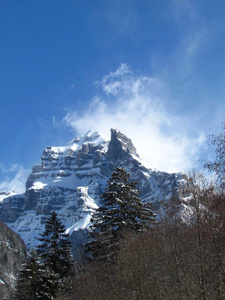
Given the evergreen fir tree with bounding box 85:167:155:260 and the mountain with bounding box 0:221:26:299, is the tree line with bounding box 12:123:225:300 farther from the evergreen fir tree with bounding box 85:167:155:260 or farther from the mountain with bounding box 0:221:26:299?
the mountain with bounding box 0:221:26:299

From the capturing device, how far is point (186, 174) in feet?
65.3

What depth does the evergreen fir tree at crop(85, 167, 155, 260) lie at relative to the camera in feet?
79.0

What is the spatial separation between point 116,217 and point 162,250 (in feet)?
24.0

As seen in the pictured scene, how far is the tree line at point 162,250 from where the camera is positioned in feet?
50.2

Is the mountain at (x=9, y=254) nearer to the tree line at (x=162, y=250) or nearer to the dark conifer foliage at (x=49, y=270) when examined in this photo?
the dark conifer foliage at (x=49, y=270)

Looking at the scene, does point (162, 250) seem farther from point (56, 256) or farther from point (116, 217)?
point (56, 256)

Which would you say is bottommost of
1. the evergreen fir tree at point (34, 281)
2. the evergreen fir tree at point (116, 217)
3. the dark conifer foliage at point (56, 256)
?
the evergreen fir tree at point (34, 281)

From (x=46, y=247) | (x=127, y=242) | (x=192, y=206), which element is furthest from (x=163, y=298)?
(x=46, y=247)

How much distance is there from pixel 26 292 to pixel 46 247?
4.69 m

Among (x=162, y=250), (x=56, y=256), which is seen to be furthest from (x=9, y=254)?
(x=162, y=250)

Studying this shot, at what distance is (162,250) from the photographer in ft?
63.0

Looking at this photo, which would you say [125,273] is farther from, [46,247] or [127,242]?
[46,247]

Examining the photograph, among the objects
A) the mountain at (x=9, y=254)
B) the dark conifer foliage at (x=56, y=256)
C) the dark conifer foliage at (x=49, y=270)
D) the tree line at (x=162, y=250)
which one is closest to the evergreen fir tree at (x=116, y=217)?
the tree line at (x=162, y=250)

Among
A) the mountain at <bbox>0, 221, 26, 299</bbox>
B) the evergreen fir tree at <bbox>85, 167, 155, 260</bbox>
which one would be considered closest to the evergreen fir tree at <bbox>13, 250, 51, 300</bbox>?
the evergreen fir tree at <bbox>85, 167, 155, 260</bbox>
